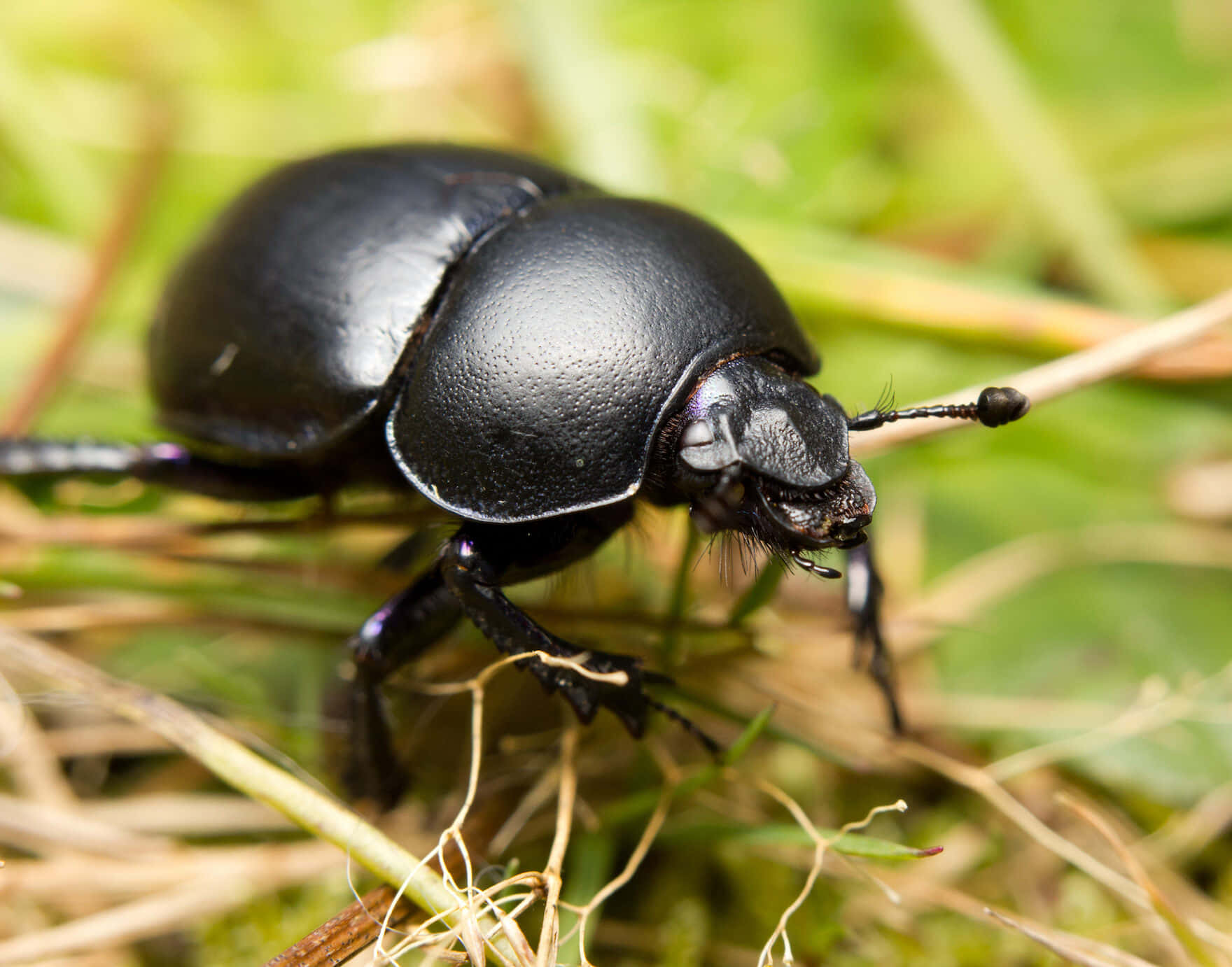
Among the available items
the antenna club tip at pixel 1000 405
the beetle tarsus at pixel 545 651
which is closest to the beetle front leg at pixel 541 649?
the beetle tarsus at pixel 545 651

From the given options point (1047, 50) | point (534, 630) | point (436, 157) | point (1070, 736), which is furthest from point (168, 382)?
point (1047, 50)

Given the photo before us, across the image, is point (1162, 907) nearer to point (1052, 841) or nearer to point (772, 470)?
point (1052, 841)

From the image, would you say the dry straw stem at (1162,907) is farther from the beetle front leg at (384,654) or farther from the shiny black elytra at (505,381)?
the beetle front leg at (384,654)

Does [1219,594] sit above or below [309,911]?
above

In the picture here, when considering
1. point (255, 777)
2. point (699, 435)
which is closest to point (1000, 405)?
point (699, 435)

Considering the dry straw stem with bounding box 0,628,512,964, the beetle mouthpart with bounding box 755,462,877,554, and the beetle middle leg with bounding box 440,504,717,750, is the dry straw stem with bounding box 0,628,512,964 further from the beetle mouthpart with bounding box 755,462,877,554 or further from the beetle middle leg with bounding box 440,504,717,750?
the beetle mouthpart with bounding box 755,462,877,554

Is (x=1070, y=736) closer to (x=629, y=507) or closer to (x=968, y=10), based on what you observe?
(x=629, y=507)

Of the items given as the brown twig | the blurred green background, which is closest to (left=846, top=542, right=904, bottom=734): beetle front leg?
the blurred green background
